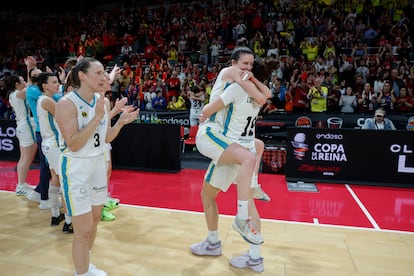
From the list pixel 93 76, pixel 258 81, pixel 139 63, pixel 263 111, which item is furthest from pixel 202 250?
pixel 139 63

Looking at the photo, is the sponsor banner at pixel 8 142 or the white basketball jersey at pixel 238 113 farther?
the sponsor banner at pixel 8 142

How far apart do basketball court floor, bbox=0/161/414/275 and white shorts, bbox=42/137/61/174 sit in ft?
2.54

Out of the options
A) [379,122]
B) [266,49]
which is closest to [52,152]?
[379,122]


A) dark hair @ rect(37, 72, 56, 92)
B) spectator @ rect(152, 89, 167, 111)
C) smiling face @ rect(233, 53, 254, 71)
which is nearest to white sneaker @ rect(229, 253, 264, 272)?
smiling face @ rect(233, 53, 254, 71)

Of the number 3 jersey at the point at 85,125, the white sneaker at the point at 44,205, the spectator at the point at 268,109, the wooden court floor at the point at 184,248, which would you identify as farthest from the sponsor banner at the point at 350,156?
the number 3 jersey at the point at 85,125

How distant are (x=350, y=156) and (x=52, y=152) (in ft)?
15.7

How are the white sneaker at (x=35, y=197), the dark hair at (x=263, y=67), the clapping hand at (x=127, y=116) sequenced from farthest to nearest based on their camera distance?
the white sneaker at (x=35, y=197) → the dark hair at (x=263, y=67) → the clapping hand at (x=127, y=116)

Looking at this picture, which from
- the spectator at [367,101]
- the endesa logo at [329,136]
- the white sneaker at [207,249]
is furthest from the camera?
the spectator at [367,101]

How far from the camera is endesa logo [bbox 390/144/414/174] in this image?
603 centimetres

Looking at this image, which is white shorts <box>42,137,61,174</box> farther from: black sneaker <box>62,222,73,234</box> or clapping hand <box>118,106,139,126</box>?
clapping hand <box>118,106,139,126</box>

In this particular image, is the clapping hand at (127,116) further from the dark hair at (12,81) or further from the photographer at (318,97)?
the photographer at (318,97)

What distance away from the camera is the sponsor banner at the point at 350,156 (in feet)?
19.9

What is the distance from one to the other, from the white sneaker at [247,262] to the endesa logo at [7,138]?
6997 mm

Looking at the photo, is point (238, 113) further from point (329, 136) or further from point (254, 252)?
point (329, 136)
